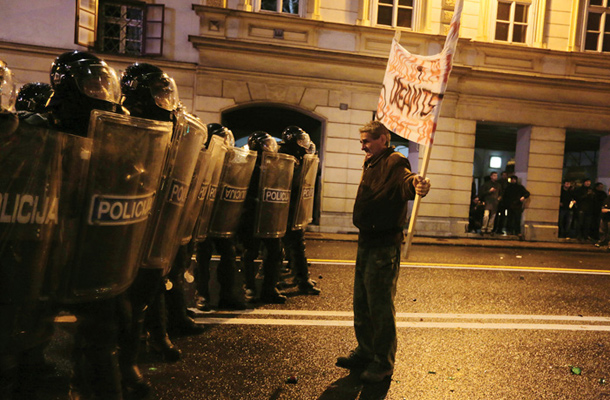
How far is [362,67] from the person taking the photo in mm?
13328

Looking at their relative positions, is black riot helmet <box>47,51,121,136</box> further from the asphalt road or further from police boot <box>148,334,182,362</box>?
police boot <box>148,334,182,362</box>

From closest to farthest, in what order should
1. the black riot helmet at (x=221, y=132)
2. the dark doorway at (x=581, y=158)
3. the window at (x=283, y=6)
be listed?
1. the black riot helmet at (x=221, y=132)
2. the window at (x=283, y=6)
3. the dark doorway at (x=581, y=158)

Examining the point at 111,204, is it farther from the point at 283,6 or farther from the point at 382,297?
the point at 283,6

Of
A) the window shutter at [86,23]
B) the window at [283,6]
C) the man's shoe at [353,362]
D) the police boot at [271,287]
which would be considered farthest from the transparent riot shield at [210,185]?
the window at [283,6]

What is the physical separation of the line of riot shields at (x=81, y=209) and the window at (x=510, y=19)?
47.3ft

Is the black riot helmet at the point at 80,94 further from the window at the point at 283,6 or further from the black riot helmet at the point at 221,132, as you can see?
the window at the point at 283,6

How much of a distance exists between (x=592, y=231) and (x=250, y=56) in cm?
1177

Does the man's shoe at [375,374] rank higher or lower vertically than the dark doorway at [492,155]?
lower

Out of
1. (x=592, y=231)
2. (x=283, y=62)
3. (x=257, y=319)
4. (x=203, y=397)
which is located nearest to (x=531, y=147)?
(x=592, y=231)

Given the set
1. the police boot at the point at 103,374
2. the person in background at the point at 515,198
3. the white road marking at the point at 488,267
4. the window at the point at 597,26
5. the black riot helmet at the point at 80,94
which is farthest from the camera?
the window at the point at 597,26

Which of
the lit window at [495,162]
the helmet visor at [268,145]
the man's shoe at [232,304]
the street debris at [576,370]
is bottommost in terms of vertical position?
the man's shoe at [232,304]

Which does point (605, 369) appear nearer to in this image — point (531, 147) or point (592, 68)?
point (531, 147)

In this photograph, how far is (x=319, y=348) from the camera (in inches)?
153

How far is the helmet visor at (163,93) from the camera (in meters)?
2.70
